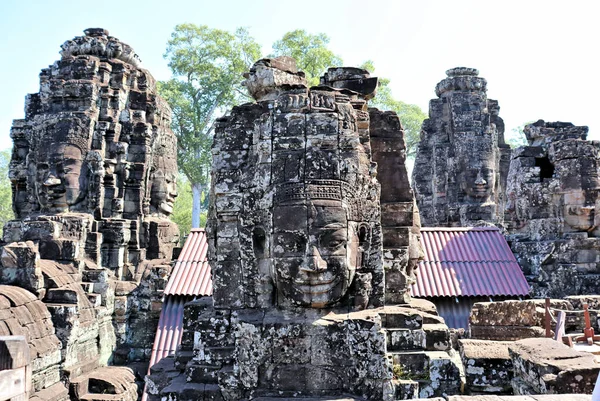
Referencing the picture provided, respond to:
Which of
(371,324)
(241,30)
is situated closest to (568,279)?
(371,324)

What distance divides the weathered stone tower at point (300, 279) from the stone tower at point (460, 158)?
38.0ft

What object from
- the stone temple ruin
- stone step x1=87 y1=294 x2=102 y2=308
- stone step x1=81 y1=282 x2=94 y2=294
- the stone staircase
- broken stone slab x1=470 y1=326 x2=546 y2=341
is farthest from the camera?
stone step x1=81 y1=282 x2=94 y2=294

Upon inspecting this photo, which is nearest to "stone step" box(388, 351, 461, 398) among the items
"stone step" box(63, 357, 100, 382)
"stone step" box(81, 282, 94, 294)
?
"stone step" box(63, 357, 100, 382)

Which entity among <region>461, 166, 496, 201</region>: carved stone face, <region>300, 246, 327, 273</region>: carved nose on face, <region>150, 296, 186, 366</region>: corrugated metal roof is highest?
<region>461, 166, 496, 201</region>: carved stone face

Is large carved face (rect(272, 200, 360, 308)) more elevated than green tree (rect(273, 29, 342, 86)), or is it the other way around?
green tree (rect(273, 29, 342, 86))

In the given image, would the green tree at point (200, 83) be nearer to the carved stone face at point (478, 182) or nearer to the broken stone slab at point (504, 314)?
the carved stone face at point (478, 182)

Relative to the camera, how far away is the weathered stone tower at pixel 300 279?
4559mm

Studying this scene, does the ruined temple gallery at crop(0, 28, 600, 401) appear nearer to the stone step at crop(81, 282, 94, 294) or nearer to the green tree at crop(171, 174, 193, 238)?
the stone step at crop(81, 282, 94, 294)

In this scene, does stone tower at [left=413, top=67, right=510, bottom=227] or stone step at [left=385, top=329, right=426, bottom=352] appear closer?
stone step at [left=385, top=329, right=426, bottom=352]

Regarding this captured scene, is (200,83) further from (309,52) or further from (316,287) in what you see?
(316,287)

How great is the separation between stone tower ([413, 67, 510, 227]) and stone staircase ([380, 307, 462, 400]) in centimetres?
1134

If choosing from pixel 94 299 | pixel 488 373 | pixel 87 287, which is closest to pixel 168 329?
pixel 94 299

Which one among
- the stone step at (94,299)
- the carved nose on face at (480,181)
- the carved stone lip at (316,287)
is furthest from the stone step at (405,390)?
the carved nose on face at (480,181)

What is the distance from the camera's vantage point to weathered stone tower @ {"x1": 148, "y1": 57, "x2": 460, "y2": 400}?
456 centimetres
